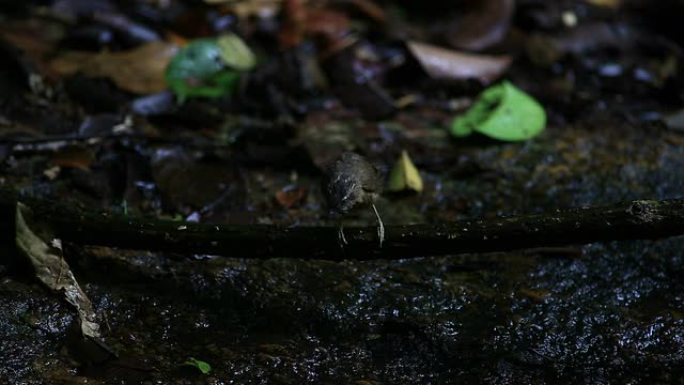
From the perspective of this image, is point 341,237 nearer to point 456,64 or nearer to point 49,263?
point 49,263

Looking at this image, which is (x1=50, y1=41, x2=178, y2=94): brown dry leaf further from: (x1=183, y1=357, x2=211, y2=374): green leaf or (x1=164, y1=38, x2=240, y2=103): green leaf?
(x1=183, y1=357, x2=211, y2=374): green leaf

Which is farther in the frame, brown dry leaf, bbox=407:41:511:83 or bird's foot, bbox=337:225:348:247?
brown dry leaf, bbox=407:41:511:83

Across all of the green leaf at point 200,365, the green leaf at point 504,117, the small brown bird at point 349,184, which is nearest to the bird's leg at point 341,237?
the small brown bird at point 349,184

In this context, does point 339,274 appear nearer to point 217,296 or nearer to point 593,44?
point 217,296

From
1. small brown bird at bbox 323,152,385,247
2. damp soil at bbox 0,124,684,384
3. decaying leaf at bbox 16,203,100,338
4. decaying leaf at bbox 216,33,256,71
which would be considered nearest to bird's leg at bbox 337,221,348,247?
small brown bird at bbox 323,152,385,247

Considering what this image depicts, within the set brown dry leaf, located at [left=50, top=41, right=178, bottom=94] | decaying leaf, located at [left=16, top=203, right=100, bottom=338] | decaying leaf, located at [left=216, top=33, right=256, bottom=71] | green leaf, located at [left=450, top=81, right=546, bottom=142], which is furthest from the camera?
decaying leaf, located at [left=216, top=33, right=256, bottom=71]

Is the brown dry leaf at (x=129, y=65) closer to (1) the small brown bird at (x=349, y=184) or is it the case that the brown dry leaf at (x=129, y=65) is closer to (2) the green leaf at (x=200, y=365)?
(1) the small brown bird at (x=349, y=184)

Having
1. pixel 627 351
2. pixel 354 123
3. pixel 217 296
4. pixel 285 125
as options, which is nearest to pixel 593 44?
pixel 354 123
